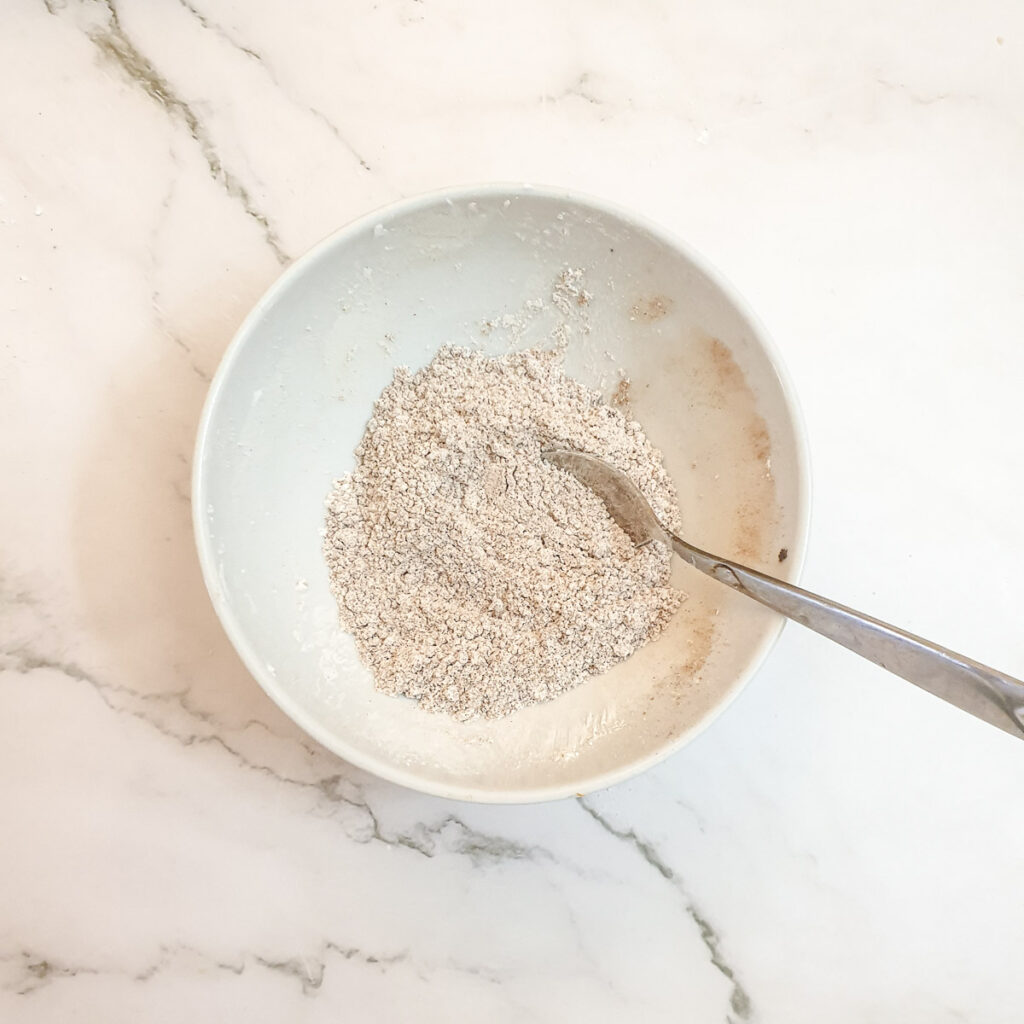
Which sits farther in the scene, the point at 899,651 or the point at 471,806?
the point at 471,806

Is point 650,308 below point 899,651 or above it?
above

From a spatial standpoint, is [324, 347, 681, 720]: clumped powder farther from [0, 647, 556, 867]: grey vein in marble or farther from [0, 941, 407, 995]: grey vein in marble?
[0, 941, 407, 995]: grey vein in marble

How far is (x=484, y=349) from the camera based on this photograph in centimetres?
88

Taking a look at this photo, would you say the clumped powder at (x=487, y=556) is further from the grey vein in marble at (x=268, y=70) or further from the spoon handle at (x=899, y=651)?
the grey vein in marble at (x=268, y=70)

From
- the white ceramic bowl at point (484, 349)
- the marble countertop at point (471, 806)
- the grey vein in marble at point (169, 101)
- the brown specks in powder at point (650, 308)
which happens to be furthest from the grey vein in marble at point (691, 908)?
the grey vein in marble at point (169, 101)

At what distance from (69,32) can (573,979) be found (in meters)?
1.20

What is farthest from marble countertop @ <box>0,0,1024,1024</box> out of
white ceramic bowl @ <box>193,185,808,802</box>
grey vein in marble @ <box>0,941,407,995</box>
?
white ceramic bowl @ <box>193,185,808,802</box>

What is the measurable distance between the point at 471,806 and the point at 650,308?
0.57 m

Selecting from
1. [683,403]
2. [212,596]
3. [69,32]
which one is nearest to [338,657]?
[212,596]

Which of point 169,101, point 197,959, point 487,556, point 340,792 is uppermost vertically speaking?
point 169,101

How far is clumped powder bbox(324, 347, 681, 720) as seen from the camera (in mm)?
794

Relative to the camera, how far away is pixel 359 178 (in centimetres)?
91

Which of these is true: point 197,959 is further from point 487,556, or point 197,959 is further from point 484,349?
point 484,349

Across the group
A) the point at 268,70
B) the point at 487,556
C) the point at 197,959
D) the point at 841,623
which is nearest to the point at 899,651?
the point at 841,623
